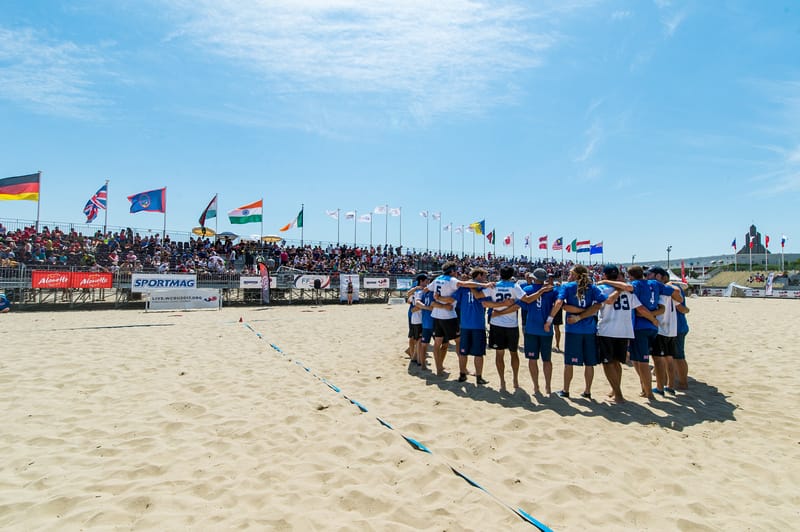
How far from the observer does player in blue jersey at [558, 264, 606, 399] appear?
5477mm

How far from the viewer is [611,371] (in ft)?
18.1

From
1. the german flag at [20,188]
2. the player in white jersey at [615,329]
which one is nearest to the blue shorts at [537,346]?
the player in white jersey at [615,329]

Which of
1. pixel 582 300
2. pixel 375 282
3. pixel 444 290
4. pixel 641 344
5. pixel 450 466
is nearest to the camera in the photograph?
pixel 450 466

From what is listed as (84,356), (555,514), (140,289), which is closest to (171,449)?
(555,514)

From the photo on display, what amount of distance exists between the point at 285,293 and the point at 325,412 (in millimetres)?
17506

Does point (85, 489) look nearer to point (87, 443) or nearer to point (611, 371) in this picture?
point (87, 443)

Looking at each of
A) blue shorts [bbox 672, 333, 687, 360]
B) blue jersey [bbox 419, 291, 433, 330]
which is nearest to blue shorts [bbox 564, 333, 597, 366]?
blue shorts [bbox 672, 333, 687, 360]

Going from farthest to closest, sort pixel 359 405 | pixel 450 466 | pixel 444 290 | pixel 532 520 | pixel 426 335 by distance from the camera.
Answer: pixel 426 335 → pixel 444 290 → pixel 359 405 → pixel 450 466 → pixel 532 520

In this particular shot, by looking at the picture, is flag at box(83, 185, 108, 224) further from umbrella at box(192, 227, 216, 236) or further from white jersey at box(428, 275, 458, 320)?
white jersey at box(428, 275, 458, 320)

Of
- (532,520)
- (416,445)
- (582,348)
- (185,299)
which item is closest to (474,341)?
(582,348)

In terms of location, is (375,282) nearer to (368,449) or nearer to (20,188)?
(20,188)

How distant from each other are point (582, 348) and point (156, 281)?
17398mm

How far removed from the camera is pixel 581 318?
18.0 ft

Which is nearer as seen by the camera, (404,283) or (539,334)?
(539,334)
